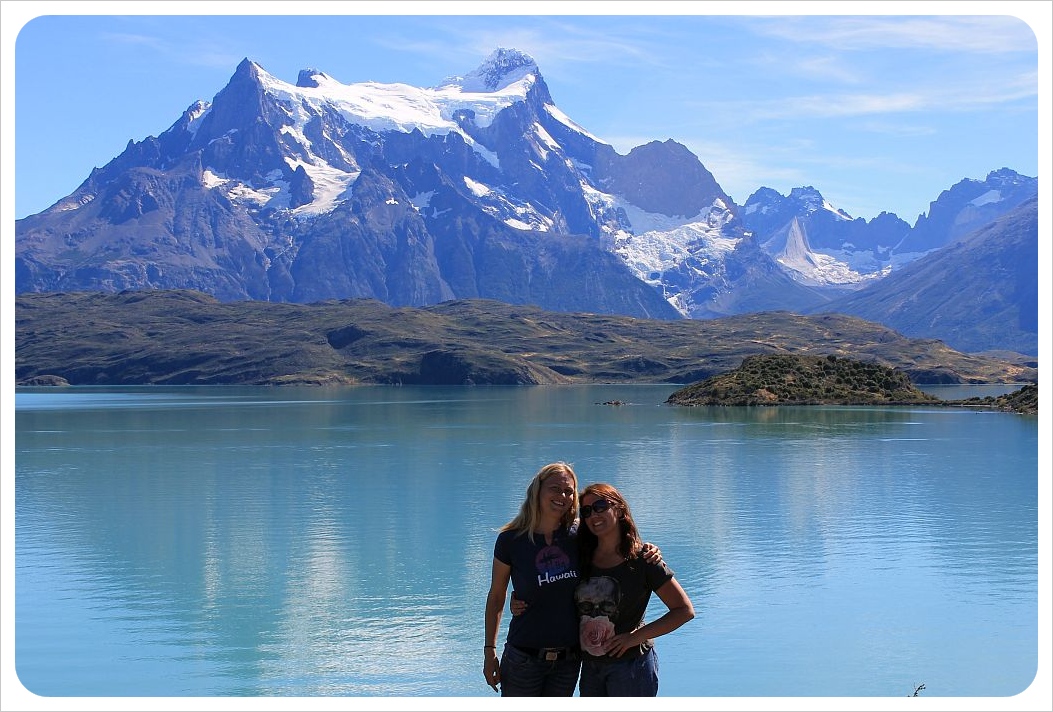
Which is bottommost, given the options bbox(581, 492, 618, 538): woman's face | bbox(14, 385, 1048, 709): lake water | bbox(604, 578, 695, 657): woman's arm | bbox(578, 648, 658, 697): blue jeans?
bbox(14, 385, 1048, 709): lake water

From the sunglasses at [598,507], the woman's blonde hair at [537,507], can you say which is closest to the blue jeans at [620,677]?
the woman's blonde hair at [537,507]

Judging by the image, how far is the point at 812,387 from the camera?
17212 centimetres

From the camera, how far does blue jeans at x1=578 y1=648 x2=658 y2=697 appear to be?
46.4 feet

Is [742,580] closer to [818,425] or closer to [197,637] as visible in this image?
[197,637]

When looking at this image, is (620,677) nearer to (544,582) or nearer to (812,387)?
(544,582)

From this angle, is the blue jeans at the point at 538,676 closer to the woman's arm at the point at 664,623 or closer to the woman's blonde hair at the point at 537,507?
the woman's arm at the point at 664,623

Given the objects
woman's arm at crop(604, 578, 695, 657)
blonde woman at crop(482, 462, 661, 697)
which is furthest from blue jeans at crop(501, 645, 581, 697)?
woman's arm at crop(604, 578, 695, 657)

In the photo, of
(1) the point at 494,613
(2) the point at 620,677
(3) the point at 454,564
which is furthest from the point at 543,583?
(3) the point at 454,564

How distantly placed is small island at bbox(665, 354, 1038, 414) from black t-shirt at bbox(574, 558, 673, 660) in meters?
157

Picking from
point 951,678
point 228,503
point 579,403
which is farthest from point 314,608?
point 579,403

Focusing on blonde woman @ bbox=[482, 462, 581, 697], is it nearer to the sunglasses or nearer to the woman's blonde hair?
the woman's blonde hair

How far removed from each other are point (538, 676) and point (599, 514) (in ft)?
7.20

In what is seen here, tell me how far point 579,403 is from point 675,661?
6704 inches

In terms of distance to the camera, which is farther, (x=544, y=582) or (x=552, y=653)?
(x=552, y=653)
